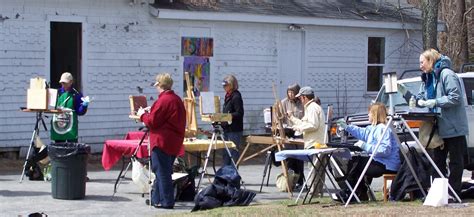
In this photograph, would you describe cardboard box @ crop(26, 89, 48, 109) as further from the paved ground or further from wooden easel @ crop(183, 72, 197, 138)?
wooden easel @ crop(183, 72, 197, 138)

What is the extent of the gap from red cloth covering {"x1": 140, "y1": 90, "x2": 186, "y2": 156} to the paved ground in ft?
2.80

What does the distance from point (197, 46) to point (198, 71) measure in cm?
56

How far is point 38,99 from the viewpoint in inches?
551

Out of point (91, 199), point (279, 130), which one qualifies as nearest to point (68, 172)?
point (91, 199)

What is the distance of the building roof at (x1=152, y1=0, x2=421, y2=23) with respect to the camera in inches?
784

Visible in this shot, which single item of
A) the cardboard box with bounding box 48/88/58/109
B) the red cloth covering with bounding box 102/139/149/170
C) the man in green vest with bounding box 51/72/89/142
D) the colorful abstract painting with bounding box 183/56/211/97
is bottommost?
the red cloth covering with bounding box 102/139/149/170

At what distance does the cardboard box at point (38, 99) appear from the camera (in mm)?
13922

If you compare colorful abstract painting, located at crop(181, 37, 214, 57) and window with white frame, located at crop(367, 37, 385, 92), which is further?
window with white frame, located at crop(367, 37, 385, 92)

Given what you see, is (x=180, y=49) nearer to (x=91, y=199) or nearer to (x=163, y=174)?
(x=91, y=199)

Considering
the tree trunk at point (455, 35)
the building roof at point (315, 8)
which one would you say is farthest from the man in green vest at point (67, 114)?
the tree trunk at point (455, 35)

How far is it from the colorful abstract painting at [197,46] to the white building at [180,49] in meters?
0.11

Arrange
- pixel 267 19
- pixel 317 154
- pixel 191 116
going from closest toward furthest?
1. pixel 317 154
2. pixel 191 116
3. pixel 267 19

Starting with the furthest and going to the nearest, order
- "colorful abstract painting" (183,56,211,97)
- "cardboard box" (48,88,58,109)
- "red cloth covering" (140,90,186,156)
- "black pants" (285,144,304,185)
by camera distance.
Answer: "colorful abstract painting" (183,56,211,97), "cardboard box" (48,88,58,109), "black pants" (285,144,304,185), "red cloth covering" (140,90,186,156)

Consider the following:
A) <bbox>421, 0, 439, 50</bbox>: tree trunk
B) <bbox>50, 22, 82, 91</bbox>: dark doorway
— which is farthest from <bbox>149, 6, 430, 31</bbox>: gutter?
<bbox>50, 22, 82, 91</bbox>: dark doorway
